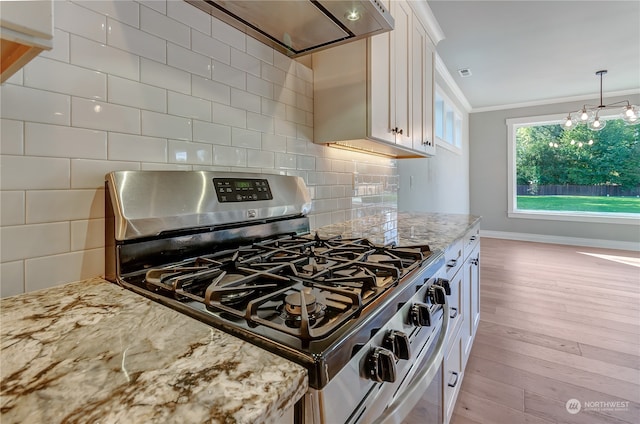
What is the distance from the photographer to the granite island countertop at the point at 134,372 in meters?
0.35

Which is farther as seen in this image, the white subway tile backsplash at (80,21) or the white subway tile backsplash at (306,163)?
the white subway tile backsplash at (306,163)

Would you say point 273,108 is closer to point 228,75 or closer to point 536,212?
point 228,75

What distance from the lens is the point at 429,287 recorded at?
938 mm

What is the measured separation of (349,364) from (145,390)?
0.30 meters

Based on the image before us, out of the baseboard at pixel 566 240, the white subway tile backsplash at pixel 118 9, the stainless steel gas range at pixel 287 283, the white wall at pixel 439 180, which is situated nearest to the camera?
the stainless steel gas range at pixel 287 283

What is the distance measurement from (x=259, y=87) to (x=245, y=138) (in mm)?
249

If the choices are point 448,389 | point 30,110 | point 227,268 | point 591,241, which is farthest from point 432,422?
point 591,241

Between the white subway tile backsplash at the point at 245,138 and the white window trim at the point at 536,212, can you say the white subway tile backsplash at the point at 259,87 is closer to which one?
the white subway tile backsplash at the point at 245,138

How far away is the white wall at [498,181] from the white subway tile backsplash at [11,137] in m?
6.63

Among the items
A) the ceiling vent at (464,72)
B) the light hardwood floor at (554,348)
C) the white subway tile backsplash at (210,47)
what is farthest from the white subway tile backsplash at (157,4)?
the ceiling vent at (464,72)

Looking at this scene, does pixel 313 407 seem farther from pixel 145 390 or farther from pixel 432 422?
pixel 432 422

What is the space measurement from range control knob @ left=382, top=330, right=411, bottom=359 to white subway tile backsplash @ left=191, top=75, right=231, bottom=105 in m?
1.01
